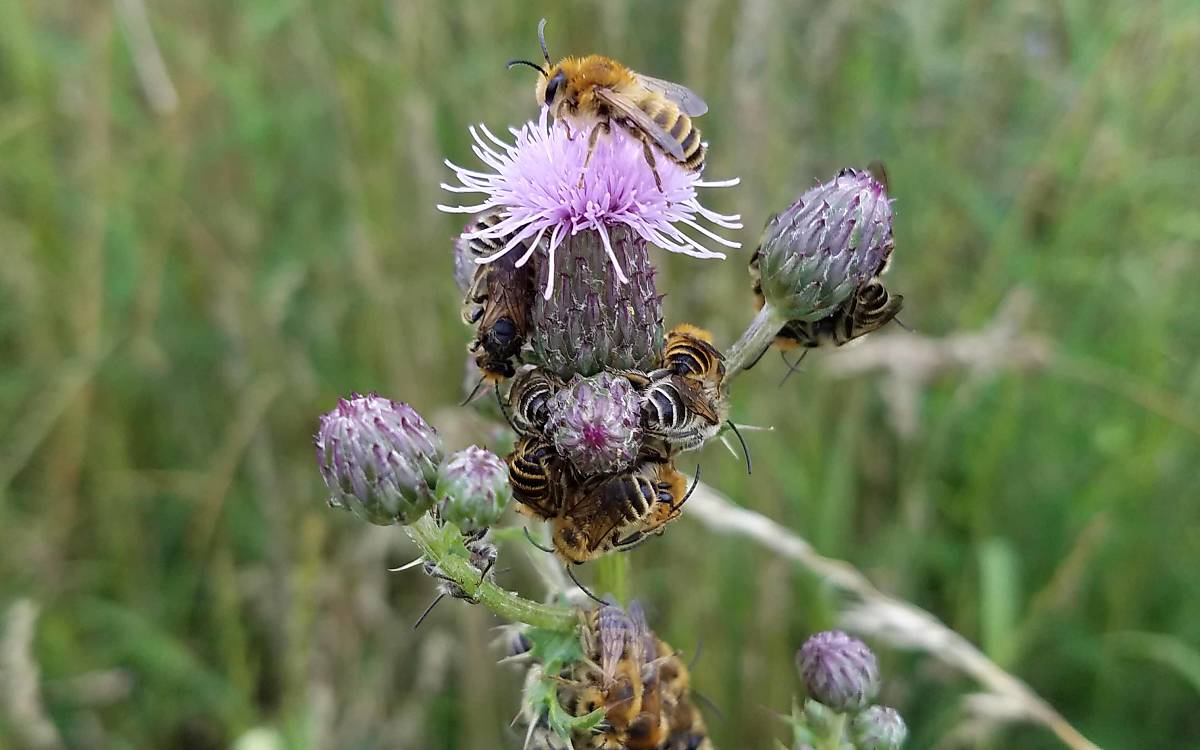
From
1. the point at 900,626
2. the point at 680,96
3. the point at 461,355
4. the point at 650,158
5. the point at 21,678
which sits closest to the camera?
the point at 650,158

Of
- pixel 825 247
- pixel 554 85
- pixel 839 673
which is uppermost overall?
pixel 554 85

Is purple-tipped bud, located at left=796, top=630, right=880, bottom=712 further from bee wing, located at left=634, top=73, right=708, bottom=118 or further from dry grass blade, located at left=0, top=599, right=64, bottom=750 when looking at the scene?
dry grass blade, located at left=0, top=599, right=64, bottom=750

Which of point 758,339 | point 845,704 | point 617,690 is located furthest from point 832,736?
point 758,339

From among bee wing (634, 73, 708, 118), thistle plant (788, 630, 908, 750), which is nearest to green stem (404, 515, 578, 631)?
thistle plant (788, 630, 908, 750)

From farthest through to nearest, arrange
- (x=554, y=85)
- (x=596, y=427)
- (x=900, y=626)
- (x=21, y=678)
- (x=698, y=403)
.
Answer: (x=21, y=678)
(x=900, y=626)
(x=554, y=85)
(x=698, y=403)
(x=596, y=427)

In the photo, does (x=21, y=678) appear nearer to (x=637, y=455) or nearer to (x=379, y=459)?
(x=379, y=459)

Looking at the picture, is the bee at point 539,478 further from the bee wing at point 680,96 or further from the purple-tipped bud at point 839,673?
the bee wing at point 680,96

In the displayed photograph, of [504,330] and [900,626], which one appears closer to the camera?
[504,330]
